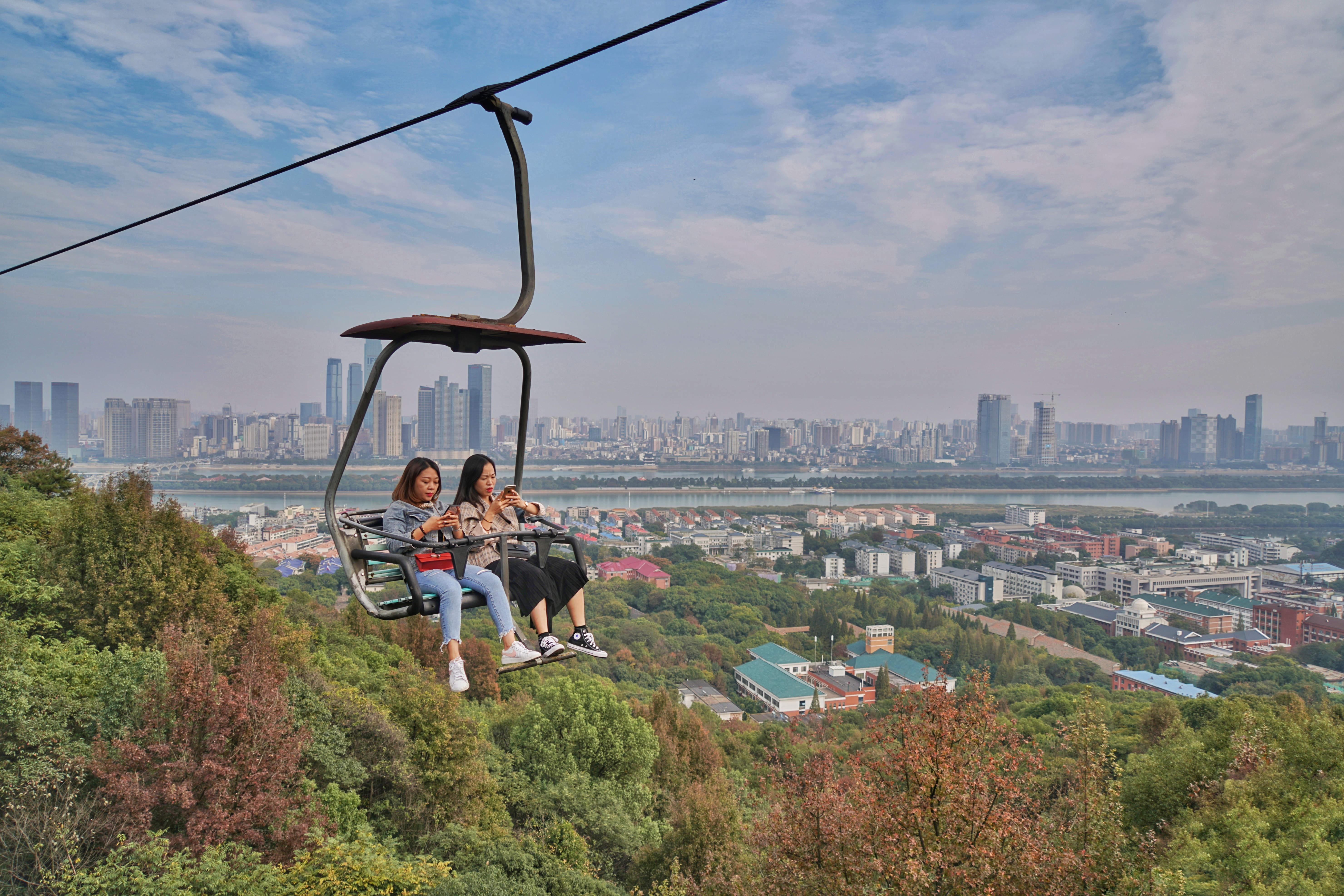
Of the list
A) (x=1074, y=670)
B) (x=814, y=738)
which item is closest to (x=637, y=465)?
(x=1074, y=670)

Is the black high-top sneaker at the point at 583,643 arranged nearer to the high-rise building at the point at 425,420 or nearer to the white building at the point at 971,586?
the high-rise building at the point at 425,420

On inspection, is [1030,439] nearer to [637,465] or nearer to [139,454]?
[637,465]

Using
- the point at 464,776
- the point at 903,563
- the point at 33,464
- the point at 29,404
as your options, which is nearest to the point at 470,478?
the point at 464,776

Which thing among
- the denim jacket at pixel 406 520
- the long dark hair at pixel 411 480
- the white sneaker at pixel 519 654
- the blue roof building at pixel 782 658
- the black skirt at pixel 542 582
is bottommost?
the blue roof building at pixel 782 658

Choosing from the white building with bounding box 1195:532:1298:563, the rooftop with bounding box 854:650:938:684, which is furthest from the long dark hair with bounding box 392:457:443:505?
the white building with bounding box 1195:532:1298:563

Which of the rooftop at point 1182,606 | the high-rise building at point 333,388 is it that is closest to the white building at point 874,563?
the rooftop at point 1182,606

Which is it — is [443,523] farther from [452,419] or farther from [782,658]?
[782,658]

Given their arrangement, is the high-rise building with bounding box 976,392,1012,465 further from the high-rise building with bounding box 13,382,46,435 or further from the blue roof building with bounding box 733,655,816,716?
the high-rise building with bounding box 13,382,46,435
